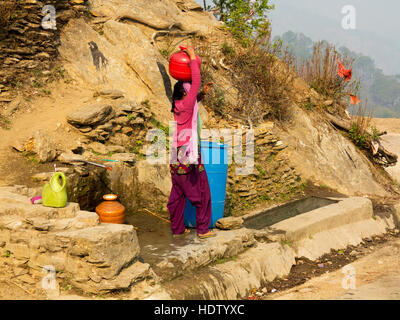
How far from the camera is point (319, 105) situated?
10.5 m

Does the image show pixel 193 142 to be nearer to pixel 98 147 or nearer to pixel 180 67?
pixel 180 67

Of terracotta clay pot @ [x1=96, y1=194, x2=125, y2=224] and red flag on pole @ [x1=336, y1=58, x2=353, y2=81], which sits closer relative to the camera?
terracotta clay pot @ [x1=96, y1=194, x2=125, y2=224]

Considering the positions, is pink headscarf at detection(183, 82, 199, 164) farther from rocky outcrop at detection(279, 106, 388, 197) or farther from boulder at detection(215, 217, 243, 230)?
rocky outcrop at detection(279, 106, 388, 197)

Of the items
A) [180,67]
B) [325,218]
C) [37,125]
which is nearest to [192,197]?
[180,67]

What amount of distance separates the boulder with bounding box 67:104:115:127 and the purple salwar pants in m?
1.84

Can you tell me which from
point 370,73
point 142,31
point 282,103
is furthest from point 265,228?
point 370,73

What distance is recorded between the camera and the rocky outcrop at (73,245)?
11.5 ft

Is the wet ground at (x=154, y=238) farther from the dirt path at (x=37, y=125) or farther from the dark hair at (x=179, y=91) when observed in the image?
the dark hair at (x=179, y=91)

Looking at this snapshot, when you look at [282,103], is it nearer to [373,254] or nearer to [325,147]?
[325,147]

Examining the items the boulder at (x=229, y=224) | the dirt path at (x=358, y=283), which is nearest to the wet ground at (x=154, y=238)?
the boulder at (x=229, y=224)

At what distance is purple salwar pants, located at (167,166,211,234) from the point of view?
183 inches

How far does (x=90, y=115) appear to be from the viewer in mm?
5941

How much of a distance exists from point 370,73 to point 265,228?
144169mm

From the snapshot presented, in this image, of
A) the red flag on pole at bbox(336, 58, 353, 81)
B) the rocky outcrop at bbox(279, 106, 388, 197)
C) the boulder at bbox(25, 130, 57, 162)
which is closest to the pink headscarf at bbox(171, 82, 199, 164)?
the boulder at bbox(25, 130, 57, 162)
